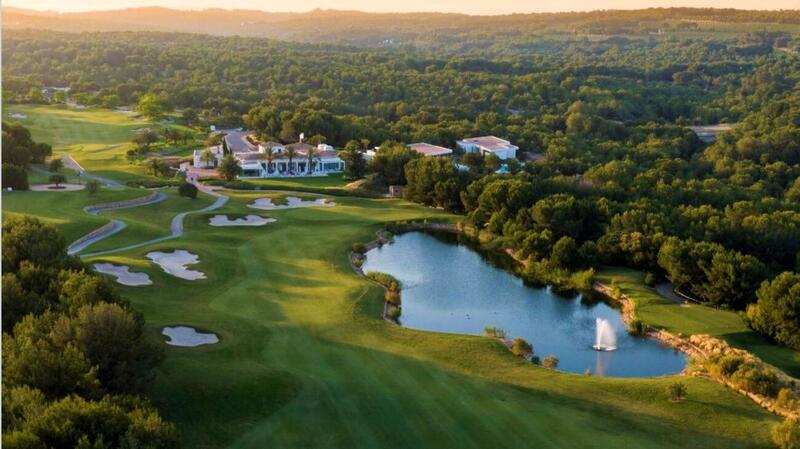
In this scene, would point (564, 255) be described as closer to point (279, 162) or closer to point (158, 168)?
point (279, 162)

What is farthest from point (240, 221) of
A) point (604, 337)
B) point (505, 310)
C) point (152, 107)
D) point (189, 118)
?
point (189, 118)

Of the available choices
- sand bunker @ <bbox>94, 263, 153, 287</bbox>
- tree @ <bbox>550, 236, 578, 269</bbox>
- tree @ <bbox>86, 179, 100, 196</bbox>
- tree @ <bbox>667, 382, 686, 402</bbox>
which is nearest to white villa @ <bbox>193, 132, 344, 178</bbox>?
tree @ <bbox>86, 179, 100, 196</bbox>

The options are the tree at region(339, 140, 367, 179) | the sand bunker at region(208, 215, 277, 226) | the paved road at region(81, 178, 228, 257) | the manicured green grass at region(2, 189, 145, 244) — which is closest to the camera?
the paved road at region(81, 178, 228, 257)

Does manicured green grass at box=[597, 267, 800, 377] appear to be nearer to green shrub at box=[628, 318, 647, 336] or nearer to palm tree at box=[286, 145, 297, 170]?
green shrub at box=[628, 318, 647, 336]

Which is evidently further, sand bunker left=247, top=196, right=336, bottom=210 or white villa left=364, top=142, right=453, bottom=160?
white villa left=364, top=142, right=453, bottom=160

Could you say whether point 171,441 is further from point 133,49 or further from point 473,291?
point 133,49

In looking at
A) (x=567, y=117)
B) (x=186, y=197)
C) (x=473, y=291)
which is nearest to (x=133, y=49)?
(x=567, y=117)
